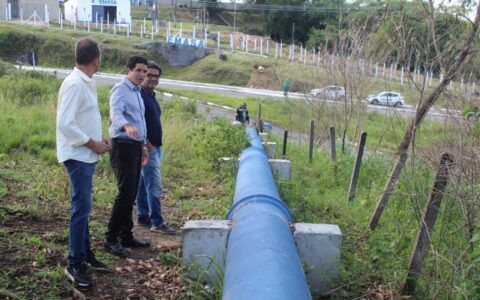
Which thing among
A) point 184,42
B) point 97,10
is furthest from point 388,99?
point 97,10

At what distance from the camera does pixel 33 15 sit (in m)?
54.0

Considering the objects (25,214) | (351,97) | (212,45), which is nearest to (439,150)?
(25,214)

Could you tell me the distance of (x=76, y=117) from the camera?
3.70 meters

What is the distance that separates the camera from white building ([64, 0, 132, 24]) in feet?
190

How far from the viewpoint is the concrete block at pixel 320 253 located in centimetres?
424

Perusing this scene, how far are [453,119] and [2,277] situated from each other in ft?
13.8

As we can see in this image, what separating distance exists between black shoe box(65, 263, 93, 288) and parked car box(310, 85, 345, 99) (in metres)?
8.91

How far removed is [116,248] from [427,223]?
2667 mm

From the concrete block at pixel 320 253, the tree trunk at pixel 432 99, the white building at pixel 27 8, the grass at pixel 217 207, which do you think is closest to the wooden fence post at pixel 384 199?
the tree trunk at pixel 432 99

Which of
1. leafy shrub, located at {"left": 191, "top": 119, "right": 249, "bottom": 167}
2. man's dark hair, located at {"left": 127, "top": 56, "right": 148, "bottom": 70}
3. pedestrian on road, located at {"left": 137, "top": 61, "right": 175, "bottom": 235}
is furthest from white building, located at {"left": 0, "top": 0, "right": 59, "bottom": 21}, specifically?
man's dark hair, located at {"left": 127, "top": 56, "right": 148, "bottom": 70}

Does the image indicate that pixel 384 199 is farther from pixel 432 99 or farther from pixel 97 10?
pixel 97 10

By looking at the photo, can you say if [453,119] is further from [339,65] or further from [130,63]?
[339,65]

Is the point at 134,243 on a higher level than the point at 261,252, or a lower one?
lower

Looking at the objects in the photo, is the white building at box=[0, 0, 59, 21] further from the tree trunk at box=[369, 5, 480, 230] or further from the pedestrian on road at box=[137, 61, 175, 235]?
the tree trunk at box=[369, 5, 480, 230]
